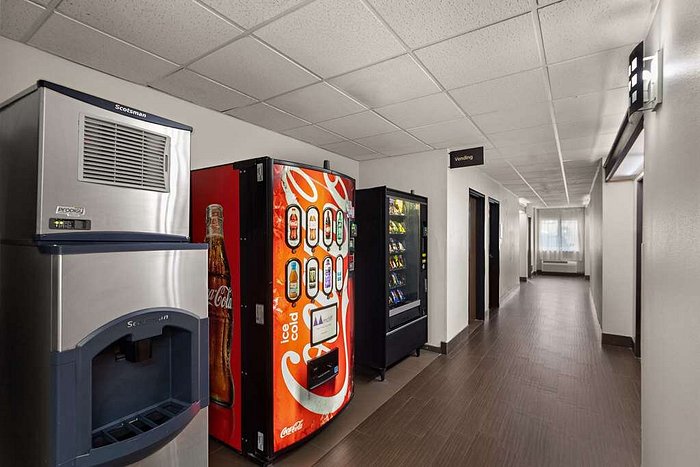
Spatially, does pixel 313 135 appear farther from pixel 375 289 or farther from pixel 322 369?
pixel 322 369

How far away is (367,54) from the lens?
216 centimetres

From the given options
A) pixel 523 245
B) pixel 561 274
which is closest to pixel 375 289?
pixel 523 245

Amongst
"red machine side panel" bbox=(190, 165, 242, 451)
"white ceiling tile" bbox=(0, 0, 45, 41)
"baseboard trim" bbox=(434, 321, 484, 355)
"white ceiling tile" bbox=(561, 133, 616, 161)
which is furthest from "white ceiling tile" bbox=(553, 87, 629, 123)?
"white ceiling tile" bbox=(0, 0, 45, 41)

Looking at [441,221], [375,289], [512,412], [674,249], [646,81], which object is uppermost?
[646,81]

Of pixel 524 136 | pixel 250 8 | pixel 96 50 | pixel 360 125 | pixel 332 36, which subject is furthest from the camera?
pixel 524 136

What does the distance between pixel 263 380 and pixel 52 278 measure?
4.50 feet

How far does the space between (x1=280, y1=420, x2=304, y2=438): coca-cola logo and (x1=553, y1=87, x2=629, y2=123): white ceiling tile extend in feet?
10.7

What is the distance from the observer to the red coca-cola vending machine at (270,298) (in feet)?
7.14

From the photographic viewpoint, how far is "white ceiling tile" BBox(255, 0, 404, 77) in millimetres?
1759

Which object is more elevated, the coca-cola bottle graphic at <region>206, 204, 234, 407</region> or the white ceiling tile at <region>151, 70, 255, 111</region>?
the white ceiling tile at <region>151, 70, 255, 111</region>

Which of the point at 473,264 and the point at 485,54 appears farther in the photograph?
the point at 473,264

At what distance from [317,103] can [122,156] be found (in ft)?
6.18

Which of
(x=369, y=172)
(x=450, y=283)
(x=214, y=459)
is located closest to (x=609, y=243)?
(x=450, y=283)

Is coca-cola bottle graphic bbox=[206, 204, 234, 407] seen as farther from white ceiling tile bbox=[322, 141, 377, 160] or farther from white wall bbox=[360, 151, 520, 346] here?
white wall bbox=[360, 151, 520, 346]
